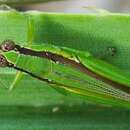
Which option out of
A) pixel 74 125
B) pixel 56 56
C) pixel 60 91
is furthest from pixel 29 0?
pixel 74 125

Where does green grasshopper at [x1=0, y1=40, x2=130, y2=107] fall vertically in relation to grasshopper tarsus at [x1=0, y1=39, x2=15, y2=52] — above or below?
below

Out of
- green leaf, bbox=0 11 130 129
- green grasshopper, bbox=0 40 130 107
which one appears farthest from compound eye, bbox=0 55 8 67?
green leaf, bbox=0 11 130 129

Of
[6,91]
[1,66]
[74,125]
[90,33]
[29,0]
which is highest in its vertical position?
[29,0]

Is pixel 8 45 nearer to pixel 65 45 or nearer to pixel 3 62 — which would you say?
pixel 3 62

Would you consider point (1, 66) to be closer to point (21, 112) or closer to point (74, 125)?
point (21, 112)

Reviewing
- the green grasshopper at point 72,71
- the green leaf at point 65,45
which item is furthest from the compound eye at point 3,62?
the green leaf at point 65,45

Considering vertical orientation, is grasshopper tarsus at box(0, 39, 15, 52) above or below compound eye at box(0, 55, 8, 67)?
above

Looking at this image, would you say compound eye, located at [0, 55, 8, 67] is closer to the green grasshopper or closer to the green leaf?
the green grasshopper

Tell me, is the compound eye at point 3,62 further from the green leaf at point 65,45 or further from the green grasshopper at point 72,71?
the green leaf at point 65,45

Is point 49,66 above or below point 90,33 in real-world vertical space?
below
